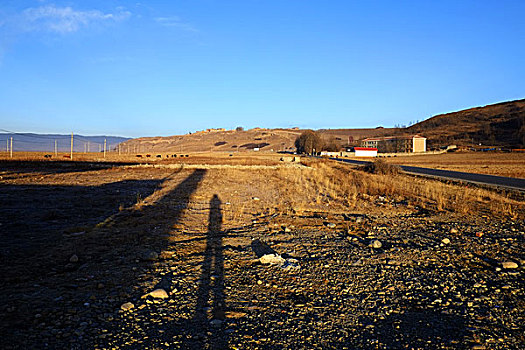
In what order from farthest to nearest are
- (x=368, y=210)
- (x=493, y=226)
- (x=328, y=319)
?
(x=368, y=210)
(x=493, y=226)
(x=328, y=319)

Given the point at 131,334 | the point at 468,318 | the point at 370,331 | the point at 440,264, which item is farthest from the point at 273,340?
the point at 440,264

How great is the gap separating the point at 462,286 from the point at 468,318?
3.08 feet

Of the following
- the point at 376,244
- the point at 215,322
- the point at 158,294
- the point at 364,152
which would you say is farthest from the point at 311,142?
the point at 215,322

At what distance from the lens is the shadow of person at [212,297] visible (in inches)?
126

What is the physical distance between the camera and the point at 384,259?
548 cm

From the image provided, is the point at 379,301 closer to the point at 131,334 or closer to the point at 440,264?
the point at 440,264

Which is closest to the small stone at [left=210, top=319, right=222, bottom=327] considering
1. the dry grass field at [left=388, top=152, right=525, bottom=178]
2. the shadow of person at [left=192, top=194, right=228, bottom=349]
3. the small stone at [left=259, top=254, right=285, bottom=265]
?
the shadow of person at [left=192, top=194, right=228, bottom=349]

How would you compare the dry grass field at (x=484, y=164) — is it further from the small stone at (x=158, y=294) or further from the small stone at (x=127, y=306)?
the small stone at (x=127, y=306)

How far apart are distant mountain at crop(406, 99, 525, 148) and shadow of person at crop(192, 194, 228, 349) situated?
105 meters

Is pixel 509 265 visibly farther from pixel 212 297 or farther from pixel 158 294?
pixel 158 294

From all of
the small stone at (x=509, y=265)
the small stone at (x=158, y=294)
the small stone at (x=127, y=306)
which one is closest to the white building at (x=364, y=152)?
the small stone at (x=509, y=265)

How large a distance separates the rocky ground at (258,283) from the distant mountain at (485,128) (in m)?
103

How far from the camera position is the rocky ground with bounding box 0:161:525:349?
322cm

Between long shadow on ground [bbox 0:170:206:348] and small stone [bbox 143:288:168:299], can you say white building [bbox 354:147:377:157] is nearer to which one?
long shadow on ground [bbox 0:170:206:348]
